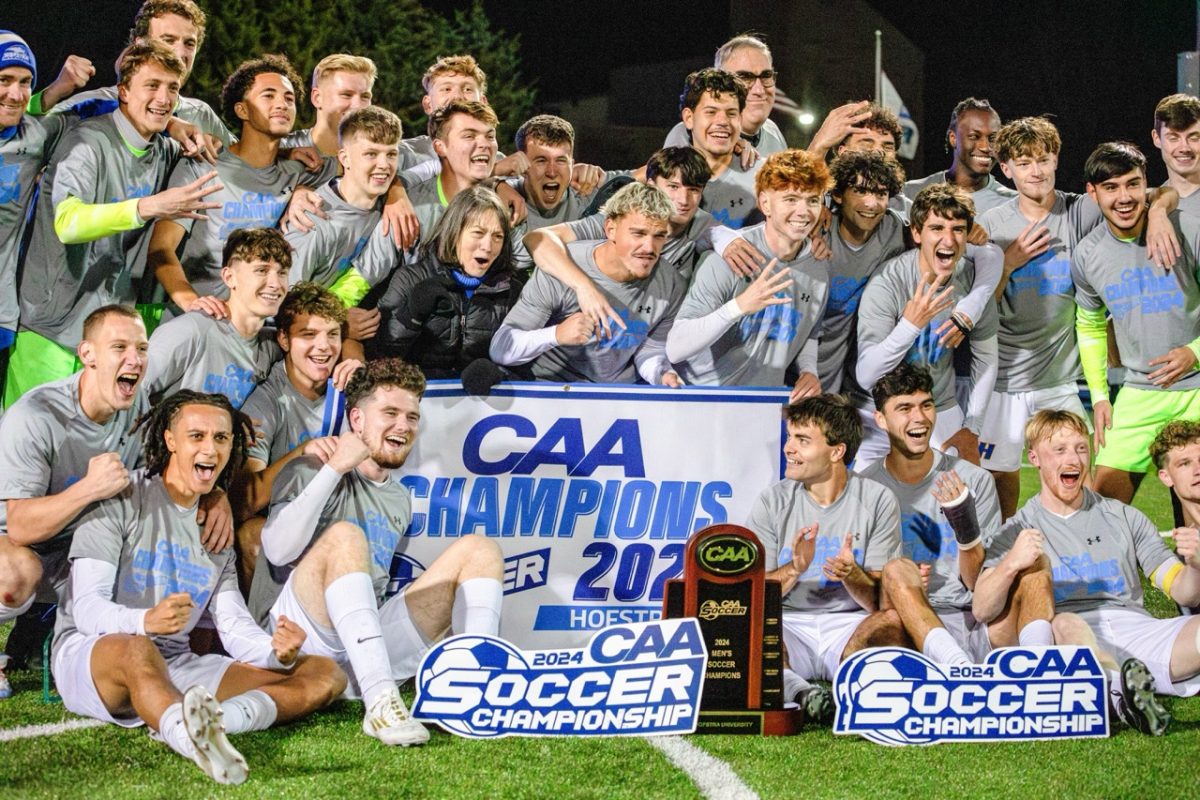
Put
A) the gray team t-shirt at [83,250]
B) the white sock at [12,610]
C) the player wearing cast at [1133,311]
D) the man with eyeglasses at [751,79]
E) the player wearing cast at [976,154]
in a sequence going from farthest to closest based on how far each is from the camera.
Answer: the player wearing cast at [976,154] → the man with eyeglasses at [751,79] → the player wearing cast at [1133,311] → the gray team t-shirt at [83,250] → the white sock at [12,610]

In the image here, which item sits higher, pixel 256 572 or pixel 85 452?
pixel 85 452

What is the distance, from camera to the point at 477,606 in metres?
4.52

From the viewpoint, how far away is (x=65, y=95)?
5688 millimetres

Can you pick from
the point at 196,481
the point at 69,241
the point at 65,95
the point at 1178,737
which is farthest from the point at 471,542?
the point at 65,95

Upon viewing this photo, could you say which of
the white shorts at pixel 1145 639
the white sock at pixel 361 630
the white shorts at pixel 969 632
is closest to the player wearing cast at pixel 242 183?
the white sock at pixel 361 630

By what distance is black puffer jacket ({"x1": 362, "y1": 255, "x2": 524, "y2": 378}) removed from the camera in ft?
16.4

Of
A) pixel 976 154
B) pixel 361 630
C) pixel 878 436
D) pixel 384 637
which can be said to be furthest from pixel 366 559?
pixel 976 154

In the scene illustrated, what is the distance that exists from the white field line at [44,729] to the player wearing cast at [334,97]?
2.77m

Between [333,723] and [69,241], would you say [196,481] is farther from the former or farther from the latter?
[69,241]

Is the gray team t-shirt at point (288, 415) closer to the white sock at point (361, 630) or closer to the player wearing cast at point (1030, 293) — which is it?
the white sock at point (361, 630)

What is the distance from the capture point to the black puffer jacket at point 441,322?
5.00m

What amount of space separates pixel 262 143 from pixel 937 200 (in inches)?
116

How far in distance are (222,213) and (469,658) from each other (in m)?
2.44

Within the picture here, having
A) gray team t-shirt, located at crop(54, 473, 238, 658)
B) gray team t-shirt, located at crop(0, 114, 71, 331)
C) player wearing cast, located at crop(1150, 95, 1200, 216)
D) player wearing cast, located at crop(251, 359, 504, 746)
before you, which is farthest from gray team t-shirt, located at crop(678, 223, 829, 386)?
gray team t-shirt, located at crop(0, 114, 71, 331)
